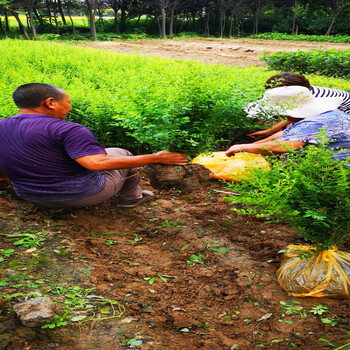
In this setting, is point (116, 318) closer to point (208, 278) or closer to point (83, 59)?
point (208, 278)

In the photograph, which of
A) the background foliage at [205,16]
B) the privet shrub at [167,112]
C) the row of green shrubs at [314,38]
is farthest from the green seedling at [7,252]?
the background foliage at [205,16]

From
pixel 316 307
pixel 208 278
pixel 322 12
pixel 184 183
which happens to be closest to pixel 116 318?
pixel 208 278

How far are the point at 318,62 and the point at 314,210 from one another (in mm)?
10243

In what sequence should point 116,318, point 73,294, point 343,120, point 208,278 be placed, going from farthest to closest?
point 343,120 < point 208,278 < point 73,294 < point 116,318

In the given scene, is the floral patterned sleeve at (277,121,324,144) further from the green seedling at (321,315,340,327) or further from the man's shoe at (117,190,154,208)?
the man's shoe at (117,190,154,208)

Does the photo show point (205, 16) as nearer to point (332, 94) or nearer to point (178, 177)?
point (332, 94)

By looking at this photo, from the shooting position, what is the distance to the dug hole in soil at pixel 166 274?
222 centimetres

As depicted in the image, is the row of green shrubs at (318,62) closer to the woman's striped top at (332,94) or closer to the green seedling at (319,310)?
the woman's striped top at (332,94)

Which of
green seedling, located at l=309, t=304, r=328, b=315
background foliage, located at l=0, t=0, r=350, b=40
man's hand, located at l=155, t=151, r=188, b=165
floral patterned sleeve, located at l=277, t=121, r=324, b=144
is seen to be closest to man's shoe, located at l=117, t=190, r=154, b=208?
man's hand, located at l=155, t=151, r=188, b=165

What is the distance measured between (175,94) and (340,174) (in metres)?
2.65

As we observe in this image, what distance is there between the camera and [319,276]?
2707mm

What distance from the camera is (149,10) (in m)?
39.2

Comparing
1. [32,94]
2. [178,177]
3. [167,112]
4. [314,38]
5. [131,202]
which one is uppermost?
[32,94]

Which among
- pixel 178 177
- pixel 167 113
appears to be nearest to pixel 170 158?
pixel 167 113
